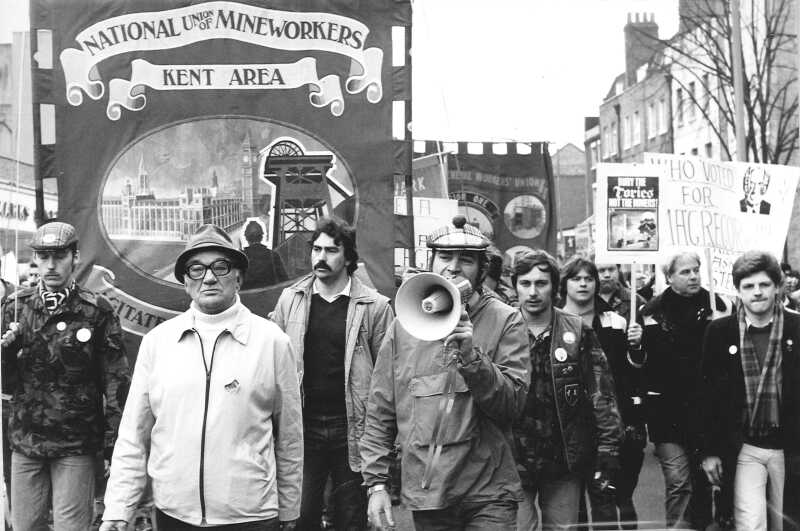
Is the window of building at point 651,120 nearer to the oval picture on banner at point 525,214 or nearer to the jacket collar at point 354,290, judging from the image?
the oval picture on banner at point 525,214

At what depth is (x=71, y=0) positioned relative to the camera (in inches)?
279

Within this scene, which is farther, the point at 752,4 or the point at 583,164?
the point at 583,164

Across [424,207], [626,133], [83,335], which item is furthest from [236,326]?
[626,133]

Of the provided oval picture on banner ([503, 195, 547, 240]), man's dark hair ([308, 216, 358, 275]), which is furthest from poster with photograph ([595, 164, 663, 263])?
oval picture on banner ([503, 195, 547, 240])

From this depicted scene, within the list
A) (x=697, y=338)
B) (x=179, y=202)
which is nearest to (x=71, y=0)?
(x=179, y=202)

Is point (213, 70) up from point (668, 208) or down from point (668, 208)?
up

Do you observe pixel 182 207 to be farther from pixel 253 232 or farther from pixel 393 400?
pixel 393 400

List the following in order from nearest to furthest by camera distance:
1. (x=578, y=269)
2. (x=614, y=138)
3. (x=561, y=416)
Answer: (x=561, y=416) → (x=578, y=269) → (x=614, y=138)

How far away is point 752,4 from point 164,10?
1833 cm

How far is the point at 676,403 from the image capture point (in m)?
7.51

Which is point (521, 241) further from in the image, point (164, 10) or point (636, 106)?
point (636, 106)

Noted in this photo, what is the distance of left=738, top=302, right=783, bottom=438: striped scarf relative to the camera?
21.0 ft

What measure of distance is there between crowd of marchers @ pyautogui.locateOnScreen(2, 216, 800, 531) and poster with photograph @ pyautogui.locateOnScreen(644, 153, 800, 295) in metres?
0.71

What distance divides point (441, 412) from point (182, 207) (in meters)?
2.92
